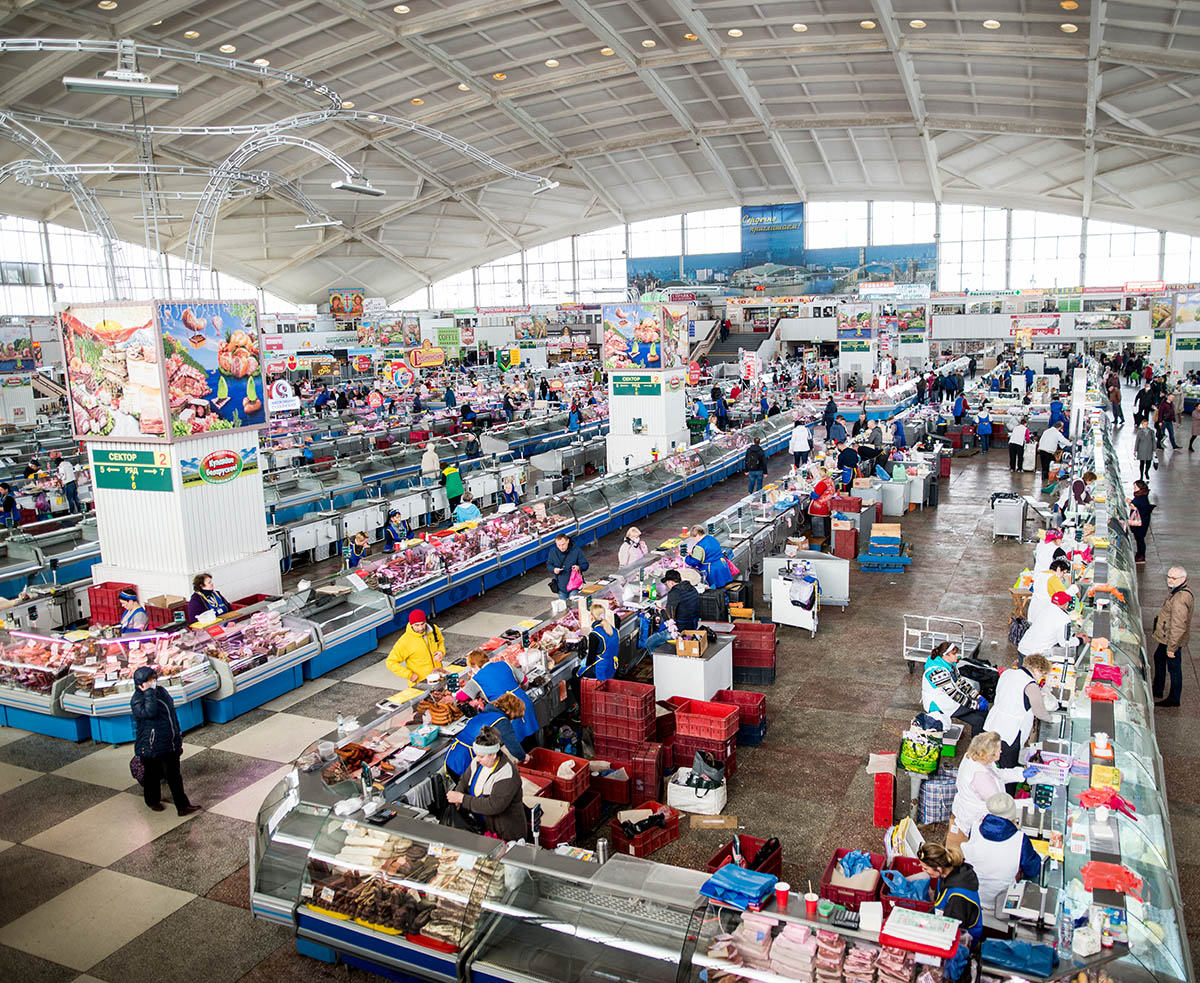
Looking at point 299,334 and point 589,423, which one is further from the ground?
point 299,334

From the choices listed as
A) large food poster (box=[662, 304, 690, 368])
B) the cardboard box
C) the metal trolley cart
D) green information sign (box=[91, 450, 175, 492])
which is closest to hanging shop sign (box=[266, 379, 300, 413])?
green information sign (box=[91, 450, 175, 492])

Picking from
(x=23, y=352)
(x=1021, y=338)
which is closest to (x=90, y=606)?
(x=23, y=352)

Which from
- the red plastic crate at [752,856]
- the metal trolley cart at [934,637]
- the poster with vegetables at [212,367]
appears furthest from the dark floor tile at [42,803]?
the metal trolley cart at [934,637]

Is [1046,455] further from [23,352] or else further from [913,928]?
[23,352]

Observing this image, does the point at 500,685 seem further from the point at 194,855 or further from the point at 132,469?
the point at 132,469

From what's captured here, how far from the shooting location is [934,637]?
10383 mm

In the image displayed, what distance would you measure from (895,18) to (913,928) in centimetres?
3169

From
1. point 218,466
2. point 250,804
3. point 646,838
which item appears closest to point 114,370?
point 218,466

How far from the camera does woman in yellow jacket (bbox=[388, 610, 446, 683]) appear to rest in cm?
855

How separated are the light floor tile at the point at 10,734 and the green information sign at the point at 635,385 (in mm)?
13735

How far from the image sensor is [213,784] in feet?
26.4

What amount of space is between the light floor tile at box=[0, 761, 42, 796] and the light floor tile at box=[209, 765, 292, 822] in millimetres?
1948

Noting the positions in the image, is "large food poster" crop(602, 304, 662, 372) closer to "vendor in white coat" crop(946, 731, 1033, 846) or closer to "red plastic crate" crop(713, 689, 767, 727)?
"red plastic crate" crop(713, 689, 767, 727)

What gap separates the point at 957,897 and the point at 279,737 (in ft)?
21.1
